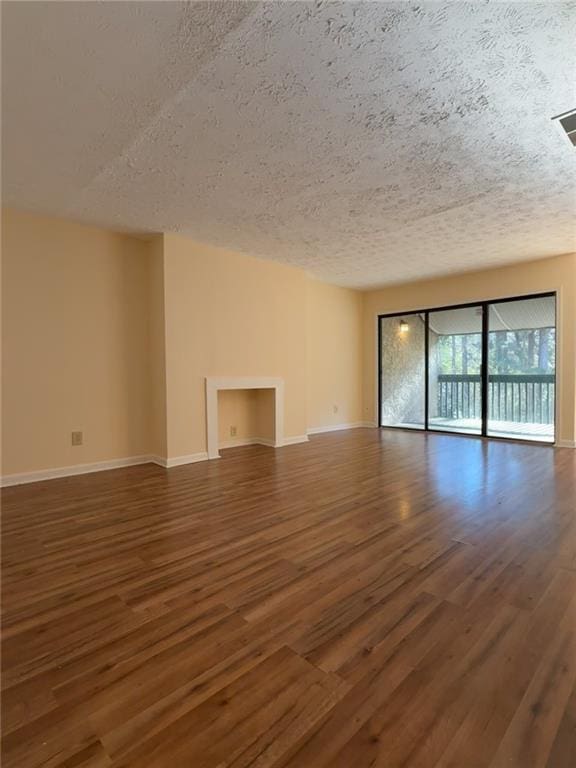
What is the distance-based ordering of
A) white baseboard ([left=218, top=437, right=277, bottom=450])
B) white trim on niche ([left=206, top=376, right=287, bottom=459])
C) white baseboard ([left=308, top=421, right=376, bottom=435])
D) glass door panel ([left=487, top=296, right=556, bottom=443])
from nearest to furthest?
white trim on niche ([left=206, top=376, right=287, bottom=459])
white baseboard ([left=218, top=437, right=277, bottom=450])
glass door panel ([left=487, top=296, right=556, bottom=443])
white baseboard ([left=308, top=421, right=376, bottom=435])

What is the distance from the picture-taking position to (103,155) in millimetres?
2711

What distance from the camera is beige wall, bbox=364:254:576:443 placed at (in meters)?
5.23

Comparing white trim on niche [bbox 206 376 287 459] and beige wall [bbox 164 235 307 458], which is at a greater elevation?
beige wall [bbox 164 235 307 458]

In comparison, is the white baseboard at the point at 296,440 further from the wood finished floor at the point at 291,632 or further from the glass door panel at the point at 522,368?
the glass door panel at the point at 522,368

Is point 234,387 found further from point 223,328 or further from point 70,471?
point 70,471

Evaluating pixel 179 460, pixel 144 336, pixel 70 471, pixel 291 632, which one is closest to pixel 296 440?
pixel 179 460

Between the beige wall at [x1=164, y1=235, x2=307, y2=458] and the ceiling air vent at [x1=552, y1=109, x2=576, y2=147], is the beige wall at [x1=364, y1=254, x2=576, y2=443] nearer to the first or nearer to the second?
the beige wall at [x1=164, y1=235, x2=307, y2=458]

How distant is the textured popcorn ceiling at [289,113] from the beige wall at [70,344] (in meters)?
0.40

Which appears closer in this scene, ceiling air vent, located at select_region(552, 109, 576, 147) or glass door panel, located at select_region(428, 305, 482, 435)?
ceiling air vent, located at select_region(552, 109, 576, 147)

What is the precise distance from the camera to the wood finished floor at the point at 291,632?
1.12 metres

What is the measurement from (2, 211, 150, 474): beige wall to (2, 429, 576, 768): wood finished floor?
897 millimetres

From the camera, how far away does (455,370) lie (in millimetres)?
6512

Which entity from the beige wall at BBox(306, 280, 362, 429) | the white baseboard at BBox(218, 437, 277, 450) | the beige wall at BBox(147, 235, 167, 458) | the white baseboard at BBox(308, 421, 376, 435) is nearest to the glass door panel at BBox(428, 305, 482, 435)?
the white baseboard at BBox(308, 421, 376, 435)

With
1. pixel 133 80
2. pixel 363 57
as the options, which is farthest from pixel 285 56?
pixel 133 80
